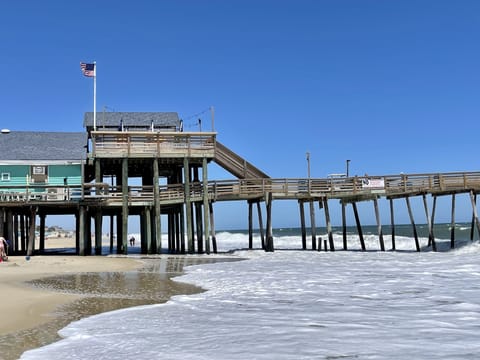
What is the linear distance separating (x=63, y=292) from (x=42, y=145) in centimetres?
1903

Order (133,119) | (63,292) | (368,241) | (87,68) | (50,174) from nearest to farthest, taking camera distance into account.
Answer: (63,292)
(50,174)
(87,68)
(133,119)
(368,241)

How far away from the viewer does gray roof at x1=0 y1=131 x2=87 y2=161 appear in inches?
1134

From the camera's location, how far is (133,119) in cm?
3509

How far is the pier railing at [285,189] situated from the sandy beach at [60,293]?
598 centimetres

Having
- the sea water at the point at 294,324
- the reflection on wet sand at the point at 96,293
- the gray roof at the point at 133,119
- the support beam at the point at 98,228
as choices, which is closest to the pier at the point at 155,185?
the support beam at the point at 98,228

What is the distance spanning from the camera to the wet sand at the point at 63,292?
8.16 meters

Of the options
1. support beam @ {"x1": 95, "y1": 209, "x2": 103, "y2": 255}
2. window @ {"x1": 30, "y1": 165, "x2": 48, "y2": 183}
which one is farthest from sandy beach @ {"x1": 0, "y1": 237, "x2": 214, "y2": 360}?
window @ {"x1": 30, "y1": 165, "x2": 48, "y2": 183}

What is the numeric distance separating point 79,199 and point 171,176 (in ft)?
31.1

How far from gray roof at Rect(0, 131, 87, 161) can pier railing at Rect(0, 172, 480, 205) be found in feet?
6.77

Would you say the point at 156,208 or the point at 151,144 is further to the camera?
the point at 151,144

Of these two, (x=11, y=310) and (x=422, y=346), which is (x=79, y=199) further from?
(x=422, y=346)

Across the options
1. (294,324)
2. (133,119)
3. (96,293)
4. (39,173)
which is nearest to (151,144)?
(39,173)

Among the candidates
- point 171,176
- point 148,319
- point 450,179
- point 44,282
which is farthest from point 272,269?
point 171,176

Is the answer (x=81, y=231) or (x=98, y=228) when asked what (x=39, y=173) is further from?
(x=98, y=228)
